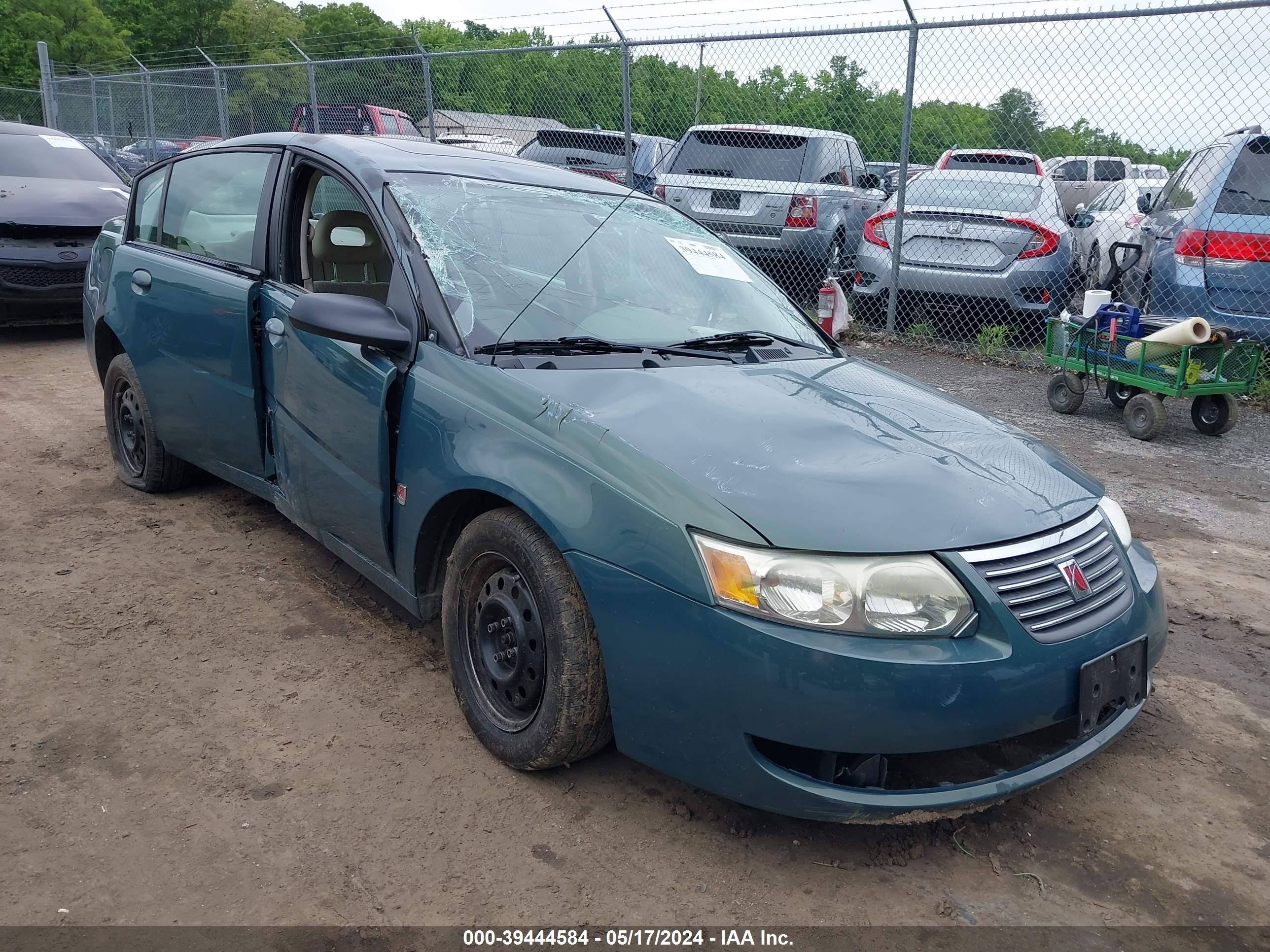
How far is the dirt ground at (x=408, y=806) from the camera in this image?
7.37 feet

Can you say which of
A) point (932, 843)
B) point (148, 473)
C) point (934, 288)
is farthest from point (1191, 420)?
point (148, 473)

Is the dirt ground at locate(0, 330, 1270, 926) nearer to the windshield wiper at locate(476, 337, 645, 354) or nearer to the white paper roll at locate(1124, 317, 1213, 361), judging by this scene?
the windshield wiper at locate(476, 337, 645, 354)

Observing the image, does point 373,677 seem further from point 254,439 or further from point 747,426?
point 747,426

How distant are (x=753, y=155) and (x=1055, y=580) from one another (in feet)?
24.6

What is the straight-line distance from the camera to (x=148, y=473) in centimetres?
460

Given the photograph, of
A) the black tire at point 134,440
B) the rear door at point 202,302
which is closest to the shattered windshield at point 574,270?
the rear door at point 202,302

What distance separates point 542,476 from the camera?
249 centimetres

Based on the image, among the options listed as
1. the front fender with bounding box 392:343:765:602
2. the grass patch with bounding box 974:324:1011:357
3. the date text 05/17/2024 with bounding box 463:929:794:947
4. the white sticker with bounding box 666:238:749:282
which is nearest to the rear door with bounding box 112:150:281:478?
the front fender with bounding box 392:343:765:602

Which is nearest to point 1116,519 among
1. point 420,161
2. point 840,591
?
point 840,591

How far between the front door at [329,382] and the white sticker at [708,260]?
103cm

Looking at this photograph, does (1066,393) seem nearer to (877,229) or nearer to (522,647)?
(877,229)

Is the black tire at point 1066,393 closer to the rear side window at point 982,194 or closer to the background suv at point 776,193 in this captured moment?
the rear side window at point 982,194

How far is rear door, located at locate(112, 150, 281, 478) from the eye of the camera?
3.74 m

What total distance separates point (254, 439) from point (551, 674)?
1.89m
